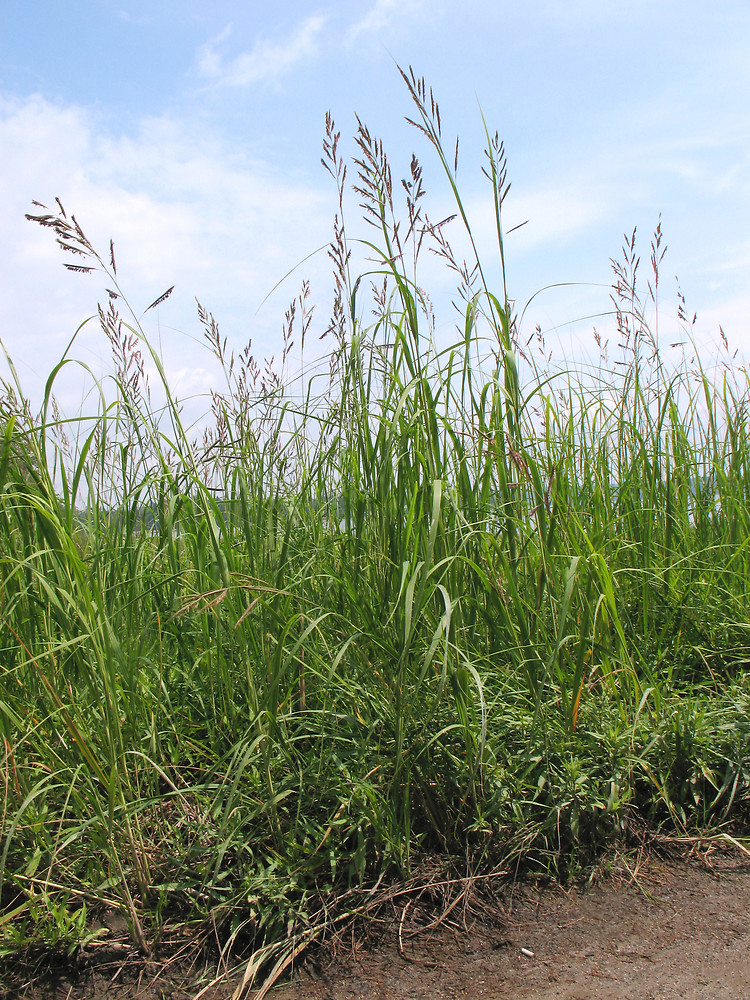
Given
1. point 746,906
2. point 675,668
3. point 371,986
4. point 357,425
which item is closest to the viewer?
point 371,986

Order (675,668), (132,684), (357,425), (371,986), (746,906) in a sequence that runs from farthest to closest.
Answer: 1. (675,668)
2. (357,425)
3. (132,684)
4. (746,906)
5. (371,986)

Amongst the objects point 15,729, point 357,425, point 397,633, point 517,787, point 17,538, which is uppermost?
point 357,425

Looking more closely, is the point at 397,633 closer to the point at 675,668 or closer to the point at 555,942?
the point at 555,942

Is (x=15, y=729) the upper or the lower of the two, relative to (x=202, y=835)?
upper

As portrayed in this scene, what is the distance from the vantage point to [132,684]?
1457 mm

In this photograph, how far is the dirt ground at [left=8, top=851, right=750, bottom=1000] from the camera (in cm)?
116

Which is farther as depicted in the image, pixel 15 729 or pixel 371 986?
pixel 15 729

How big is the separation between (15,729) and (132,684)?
0.29m

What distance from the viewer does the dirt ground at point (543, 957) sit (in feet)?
3.79

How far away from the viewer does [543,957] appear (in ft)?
3.99

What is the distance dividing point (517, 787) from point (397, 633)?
1.34ft

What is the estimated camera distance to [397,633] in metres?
1.41

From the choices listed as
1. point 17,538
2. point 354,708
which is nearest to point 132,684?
point 354,708

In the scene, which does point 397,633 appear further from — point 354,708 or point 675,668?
point 675,668
